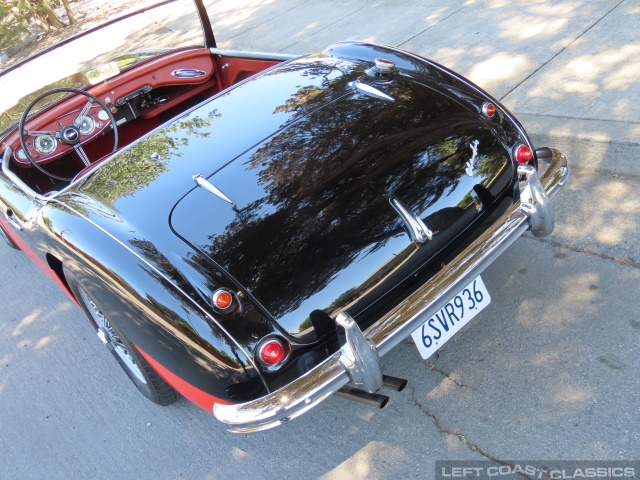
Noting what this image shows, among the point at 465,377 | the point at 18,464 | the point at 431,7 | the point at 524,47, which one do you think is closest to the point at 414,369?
the point at 465,377

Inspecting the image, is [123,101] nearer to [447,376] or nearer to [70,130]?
[70,130]

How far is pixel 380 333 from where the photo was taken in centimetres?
210

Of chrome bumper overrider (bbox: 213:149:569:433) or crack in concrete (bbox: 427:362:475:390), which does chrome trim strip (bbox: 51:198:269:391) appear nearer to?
chrome bumper overrider (bbox: 213:149:569:433)

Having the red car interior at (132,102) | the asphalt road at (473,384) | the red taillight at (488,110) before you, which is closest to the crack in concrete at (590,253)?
the asphalt road at (473,384)

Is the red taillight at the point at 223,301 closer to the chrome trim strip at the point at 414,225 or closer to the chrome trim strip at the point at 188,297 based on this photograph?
the chrome trim strip at the point at 188,297

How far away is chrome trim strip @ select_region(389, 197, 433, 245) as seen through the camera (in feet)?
7.43

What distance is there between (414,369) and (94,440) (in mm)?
1534

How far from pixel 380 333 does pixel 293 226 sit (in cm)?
51

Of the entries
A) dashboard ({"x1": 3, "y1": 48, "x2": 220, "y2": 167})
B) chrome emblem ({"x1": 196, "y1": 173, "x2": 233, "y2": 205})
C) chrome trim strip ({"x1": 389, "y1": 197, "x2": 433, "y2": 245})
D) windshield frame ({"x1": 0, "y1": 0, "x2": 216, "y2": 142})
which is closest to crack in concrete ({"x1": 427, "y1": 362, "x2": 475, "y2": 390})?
chrome trim strip ({"x1": 389, "y1": 197, "x2": 433, "y2": 245})

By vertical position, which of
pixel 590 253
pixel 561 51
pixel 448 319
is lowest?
pixel 590 253

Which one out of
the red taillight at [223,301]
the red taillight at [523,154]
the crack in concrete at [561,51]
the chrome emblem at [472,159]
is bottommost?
the crack in concrete at [561,51]

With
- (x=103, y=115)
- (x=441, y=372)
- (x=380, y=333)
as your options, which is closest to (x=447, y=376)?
(x=441, y=372)

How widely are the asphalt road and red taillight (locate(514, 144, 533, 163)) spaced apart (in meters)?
0.60

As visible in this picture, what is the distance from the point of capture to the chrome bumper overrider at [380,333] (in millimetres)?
1986
